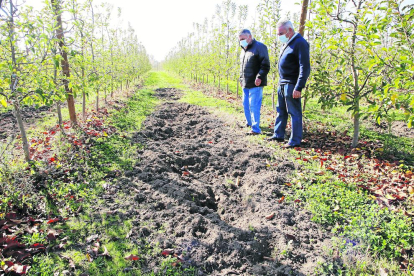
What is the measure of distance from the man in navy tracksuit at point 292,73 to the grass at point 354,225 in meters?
1.20

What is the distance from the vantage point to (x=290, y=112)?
14.3 ft

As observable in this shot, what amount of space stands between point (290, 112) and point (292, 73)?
741mm

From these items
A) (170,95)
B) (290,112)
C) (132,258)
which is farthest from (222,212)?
(170,95)

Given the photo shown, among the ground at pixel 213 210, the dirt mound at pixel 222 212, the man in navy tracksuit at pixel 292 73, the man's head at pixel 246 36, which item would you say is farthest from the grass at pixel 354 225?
the man's head at pixel 246 36

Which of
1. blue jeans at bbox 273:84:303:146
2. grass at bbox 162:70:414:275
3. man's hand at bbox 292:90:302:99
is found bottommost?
grass at bbox 162:70:414:275

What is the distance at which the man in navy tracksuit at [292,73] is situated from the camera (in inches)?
157

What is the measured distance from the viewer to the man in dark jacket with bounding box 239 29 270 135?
510 cm

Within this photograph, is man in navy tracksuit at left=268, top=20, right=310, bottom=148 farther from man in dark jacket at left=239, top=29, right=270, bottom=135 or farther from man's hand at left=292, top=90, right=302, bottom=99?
man in dark jacket at left=239, top=29, right=270, bottom=135

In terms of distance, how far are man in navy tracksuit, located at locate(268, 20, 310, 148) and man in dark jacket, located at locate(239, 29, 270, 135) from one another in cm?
73

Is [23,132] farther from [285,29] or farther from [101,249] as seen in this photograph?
[285,29]

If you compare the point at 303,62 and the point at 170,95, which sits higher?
the point at 303,62

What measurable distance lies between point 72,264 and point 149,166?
2.14m

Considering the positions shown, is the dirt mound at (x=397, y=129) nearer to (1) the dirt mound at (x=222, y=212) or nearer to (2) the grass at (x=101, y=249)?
(1) the dirt mound at (x=222, y=212)

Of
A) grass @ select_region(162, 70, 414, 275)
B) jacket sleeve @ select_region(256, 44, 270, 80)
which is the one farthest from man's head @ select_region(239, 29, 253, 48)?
grass @ select_region(162, 70, 414, 275)
